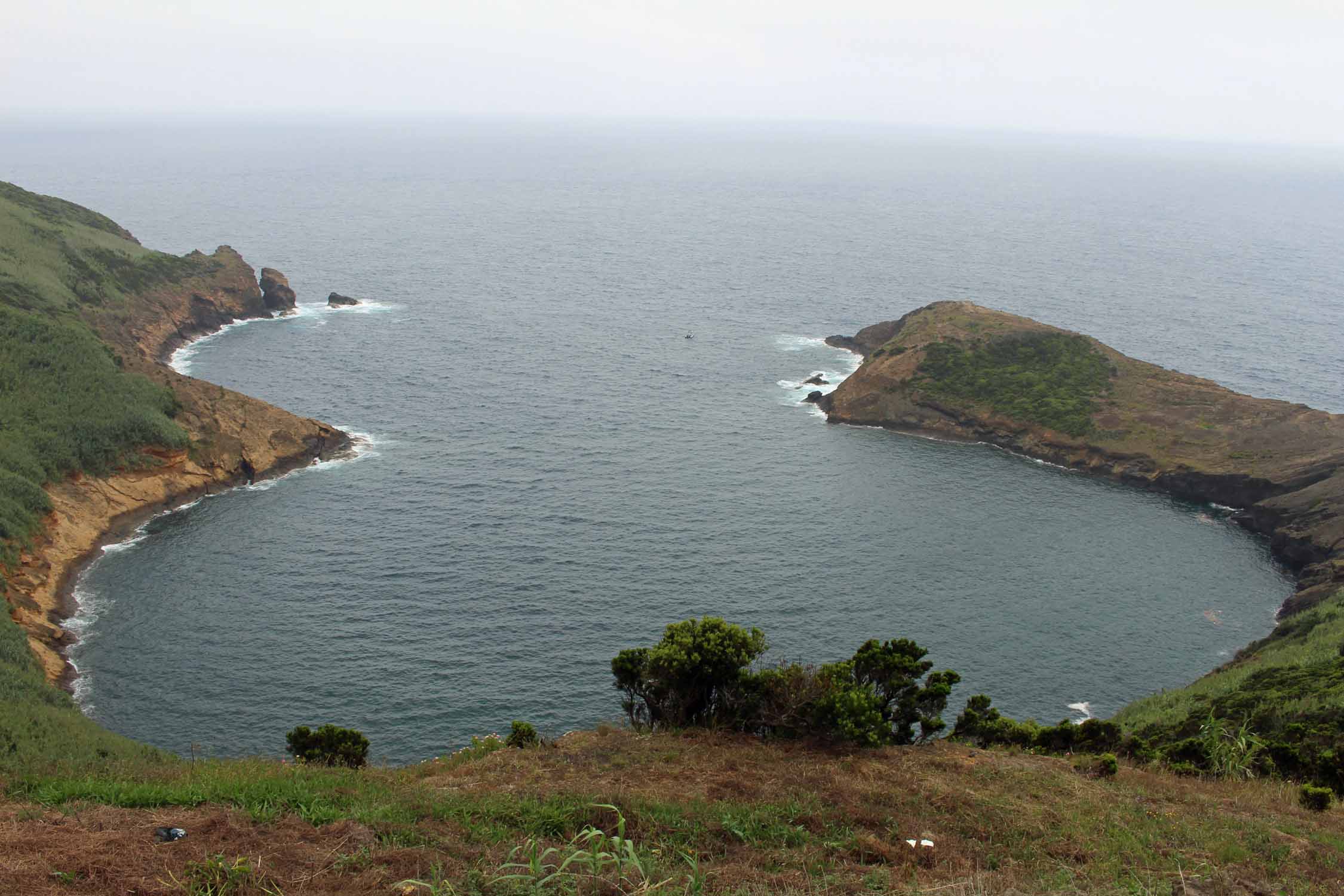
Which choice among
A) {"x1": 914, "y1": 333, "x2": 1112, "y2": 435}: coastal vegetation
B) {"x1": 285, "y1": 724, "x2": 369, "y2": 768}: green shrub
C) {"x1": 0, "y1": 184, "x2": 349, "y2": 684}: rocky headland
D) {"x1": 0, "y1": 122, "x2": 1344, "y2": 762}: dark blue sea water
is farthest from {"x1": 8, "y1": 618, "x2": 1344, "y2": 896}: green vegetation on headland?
{"x1": 914, "y1": 333, "x2": 1112, "y2": 435}: coastal vegetation

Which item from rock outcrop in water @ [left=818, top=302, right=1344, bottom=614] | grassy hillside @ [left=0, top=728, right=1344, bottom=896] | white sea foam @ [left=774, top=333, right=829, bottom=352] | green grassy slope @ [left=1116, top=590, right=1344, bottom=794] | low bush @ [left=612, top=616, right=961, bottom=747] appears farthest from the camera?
white sea foam @ [left=774, top=333, right=829, bottom=352]

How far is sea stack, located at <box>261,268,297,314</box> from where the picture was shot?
508ft

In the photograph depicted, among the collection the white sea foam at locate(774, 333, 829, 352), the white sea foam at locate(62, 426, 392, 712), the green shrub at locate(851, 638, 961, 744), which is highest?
the white sea foam at locate(774, 333, 829, 352)

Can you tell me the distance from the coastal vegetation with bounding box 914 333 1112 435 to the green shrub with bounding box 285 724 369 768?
278ft

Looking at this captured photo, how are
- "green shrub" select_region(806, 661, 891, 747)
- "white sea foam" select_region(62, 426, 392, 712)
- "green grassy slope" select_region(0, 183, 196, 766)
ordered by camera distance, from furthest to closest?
"white sea foam" select_region(62, 426, 392, 712)
"green grassy slope" select_region(0, 183, 196, 766)
"green shrub" select_region(806, 661, 891, 747)

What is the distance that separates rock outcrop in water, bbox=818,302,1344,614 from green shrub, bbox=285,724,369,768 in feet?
223

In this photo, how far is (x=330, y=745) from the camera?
46.3 meters

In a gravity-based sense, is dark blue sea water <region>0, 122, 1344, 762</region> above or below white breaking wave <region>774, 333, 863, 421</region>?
below

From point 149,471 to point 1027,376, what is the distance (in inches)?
3626

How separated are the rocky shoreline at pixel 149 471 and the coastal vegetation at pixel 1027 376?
67.9 metres

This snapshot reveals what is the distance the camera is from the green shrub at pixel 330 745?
46.2 m

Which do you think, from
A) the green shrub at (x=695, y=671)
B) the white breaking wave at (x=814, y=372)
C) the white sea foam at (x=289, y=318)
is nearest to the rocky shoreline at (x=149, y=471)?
the white sea foam at (x=289, y=318)

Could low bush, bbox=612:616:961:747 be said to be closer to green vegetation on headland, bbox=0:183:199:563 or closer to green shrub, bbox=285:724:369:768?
green shrub, bbox=285:724:369:768

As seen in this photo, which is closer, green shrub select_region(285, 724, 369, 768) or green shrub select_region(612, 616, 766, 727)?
green shrub select_region(612, 616, 766, 727)
